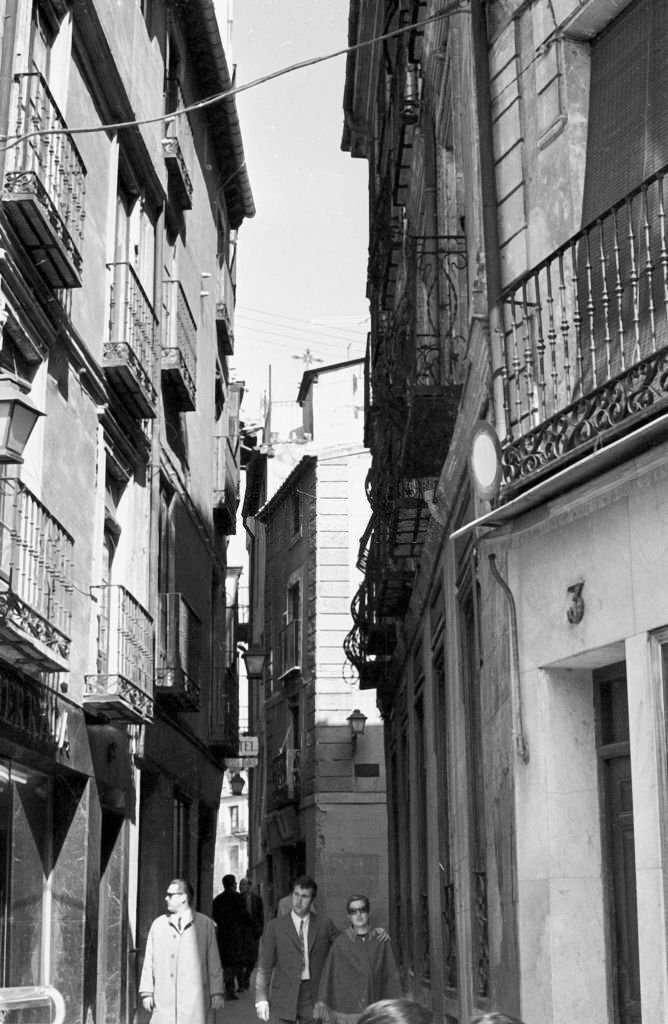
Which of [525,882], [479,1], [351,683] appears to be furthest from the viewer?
[351,683]

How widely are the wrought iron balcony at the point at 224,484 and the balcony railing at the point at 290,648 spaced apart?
859 cm

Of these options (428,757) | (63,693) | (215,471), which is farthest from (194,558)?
(63,693)

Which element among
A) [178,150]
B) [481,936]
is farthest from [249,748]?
[481,936]

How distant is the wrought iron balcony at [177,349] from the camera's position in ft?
59.7

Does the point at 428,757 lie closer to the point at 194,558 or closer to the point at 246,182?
the point at 194,558

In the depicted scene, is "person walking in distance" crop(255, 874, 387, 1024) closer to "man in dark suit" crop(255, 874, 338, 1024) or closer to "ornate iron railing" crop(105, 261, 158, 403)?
"man in dark suit" crop(255, 874, 338, 1024)

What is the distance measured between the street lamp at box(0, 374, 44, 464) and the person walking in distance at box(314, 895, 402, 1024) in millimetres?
3771

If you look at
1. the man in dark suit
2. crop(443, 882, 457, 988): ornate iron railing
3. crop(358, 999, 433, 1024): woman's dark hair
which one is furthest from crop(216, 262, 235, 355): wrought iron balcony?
crop(358, 999, 433, 1024): woman's dark hair

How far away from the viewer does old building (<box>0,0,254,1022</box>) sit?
38.4ft

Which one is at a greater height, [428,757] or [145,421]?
[145,421]

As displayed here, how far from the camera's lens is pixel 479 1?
988 cm

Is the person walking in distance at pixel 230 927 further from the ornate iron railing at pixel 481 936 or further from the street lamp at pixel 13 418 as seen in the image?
the street lamp at pixel 13 418

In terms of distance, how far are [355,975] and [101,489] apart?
648cm

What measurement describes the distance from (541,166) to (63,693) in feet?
21.3
